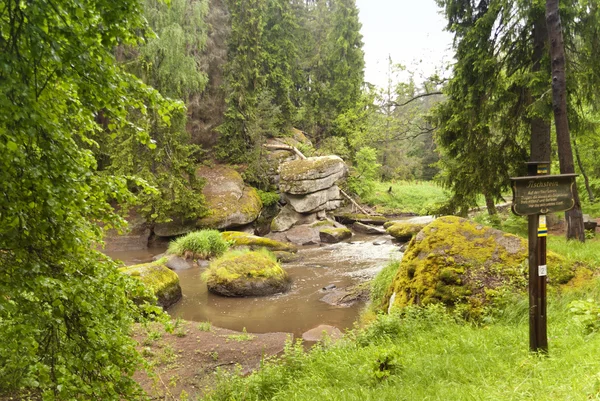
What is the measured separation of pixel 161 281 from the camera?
939cm

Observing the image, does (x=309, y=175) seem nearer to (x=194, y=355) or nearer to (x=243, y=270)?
(x=243, y=270)

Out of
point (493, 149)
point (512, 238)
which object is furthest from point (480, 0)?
point (512, 238)

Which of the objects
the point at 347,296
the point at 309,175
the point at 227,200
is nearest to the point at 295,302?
the point at 347,296

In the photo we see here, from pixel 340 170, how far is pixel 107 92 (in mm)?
19149

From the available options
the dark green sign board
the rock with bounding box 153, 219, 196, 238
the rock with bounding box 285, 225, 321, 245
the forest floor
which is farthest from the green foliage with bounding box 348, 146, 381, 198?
the dark green sign board

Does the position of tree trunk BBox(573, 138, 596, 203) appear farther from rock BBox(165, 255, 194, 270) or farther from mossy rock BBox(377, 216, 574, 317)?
rock BBox(165, 255, 194, 270)

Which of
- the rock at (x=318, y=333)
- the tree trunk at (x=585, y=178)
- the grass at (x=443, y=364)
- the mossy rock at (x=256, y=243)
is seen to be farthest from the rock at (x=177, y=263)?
the tree trunk at (x=585, y=178)

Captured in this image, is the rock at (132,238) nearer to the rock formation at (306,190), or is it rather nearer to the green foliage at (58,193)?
the rock formation at (306,190)

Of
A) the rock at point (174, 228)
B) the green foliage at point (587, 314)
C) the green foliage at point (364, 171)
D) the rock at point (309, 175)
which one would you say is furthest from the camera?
the green foliage at point (364, 171)

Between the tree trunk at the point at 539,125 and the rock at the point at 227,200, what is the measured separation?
531 inches

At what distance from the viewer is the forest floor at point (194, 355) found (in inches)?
212

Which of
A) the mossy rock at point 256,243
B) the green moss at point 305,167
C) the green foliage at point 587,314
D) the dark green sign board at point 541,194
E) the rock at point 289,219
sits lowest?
the mossy rock at point 256,243

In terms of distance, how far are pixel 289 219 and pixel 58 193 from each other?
18.1m

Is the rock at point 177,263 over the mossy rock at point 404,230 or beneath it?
beneath
